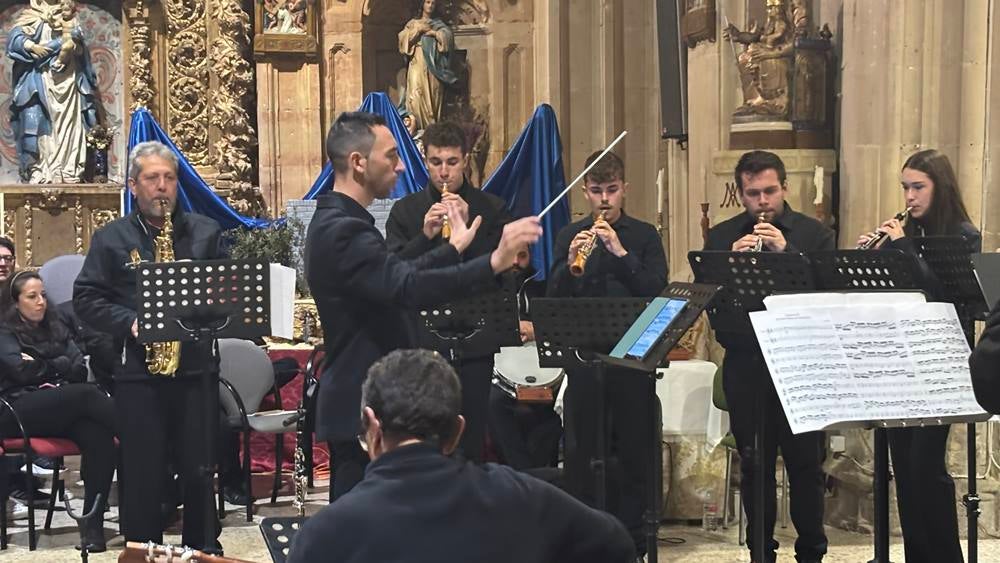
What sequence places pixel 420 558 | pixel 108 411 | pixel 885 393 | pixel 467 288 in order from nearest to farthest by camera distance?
pixel 420 558 < pixel 467 288 < pixel 885 393 < pixel 108 411

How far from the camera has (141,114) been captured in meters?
9.62

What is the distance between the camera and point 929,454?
4.97 meters

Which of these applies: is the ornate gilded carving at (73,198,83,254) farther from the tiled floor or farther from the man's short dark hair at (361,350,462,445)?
the man's short dark hair at (361,350,462,445)

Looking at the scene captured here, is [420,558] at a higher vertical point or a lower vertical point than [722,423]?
higher

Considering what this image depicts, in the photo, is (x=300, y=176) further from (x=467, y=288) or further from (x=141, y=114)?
(x=467, y=288)

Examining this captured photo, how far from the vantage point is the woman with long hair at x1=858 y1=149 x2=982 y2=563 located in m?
4.98

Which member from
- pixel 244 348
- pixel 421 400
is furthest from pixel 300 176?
pixel 421 400

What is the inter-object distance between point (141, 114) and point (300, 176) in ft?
13.3

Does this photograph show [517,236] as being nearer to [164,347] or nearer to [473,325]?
[473,325]

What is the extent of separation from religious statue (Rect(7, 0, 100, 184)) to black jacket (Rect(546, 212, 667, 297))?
8.92m

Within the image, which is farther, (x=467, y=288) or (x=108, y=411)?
(x=108, y=411)

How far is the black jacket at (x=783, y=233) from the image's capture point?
534cm

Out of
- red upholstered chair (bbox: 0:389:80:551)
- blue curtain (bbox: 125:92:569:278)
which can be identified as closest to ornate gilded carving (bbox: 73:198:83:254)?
blue curtain (bbox: 125:92:569:278)

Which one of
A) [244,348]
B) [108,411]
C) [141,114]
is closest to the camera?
[108,411]
